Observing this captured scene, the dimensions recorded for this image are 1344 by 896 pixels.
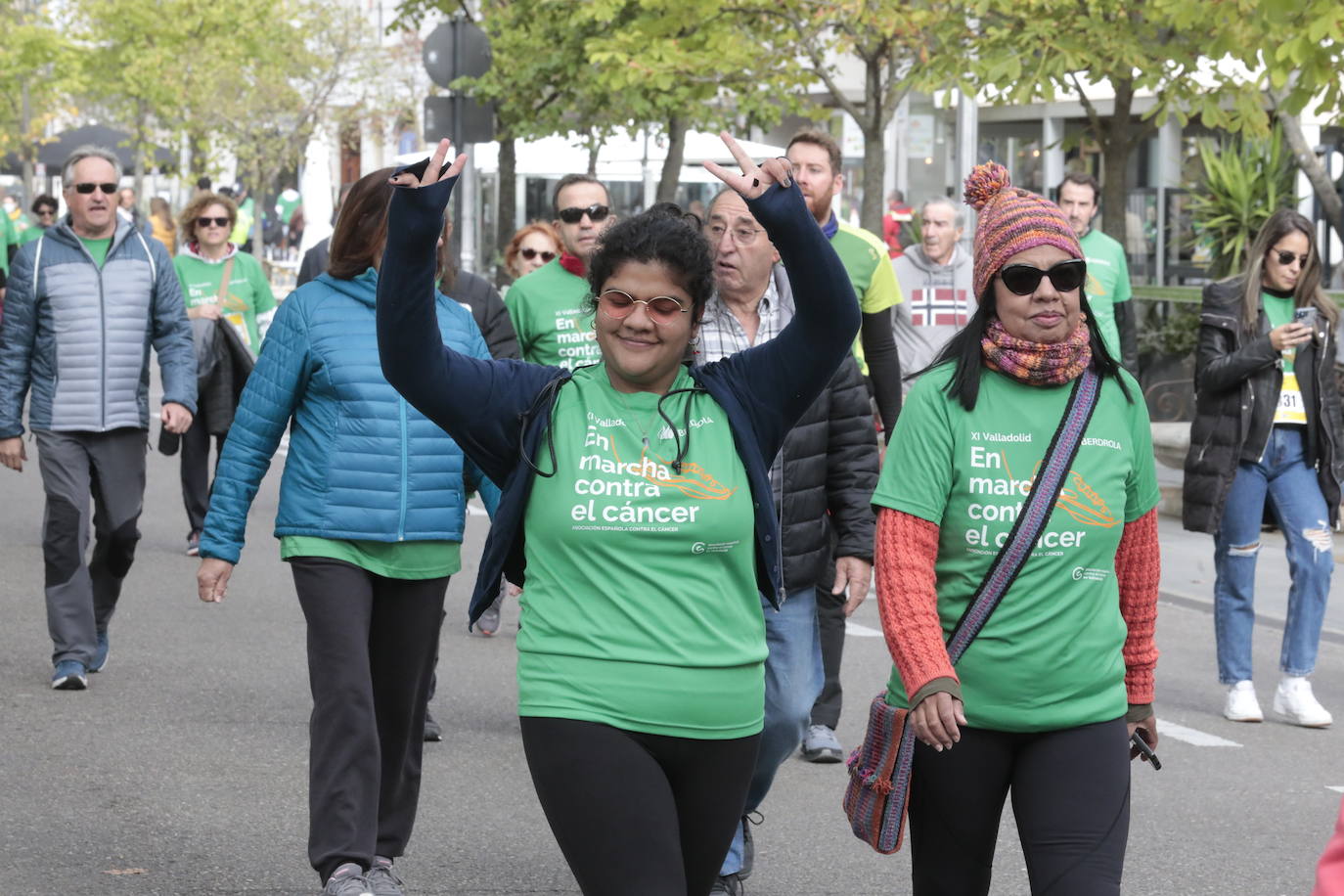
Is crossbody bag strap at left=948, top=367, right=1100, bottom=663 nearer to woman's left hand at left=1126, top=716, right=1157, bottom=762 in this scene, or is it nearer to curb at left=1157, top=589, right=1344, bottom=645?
woman's left hand at left=1126, top=716, right=1157, bottom=762

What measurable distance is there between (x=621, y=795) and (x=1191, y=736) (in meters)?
5.06

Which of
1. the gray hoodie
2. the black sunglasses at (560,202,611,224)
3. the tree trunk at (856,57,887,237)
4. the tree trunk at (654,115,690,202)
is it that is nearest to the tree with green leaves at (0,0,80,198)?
the tree trunk at (654,115,690,202)

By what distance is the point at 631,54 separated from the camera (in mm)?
17438

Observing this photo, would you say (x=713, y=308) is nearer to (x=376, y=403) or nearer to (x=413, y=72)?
(x=376, y=403)

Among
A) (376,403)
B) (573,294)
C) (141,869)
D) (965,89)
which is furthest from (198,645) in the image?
(965,89)

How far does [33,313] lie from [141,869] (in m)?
3.22

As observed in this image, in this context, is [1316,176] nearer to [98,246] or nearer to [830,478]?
[98,246]

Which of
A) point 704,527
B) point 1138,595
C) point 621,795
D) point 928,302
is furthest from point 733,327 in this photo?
point 928,302

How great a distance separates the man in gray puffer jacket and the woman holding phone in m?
4.04

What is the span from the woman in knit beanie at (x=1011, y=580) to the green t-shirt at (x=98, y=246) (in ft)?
16.8

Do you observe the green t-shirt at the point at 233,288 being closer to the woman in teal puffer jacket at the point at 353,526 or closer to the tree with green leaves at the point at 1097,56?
the tree with green leaves at the point at 1097,56

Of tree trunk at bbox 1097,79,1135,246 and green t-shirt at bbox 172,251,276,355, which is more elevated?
tree trunk at bbox 1097,79,1135,246

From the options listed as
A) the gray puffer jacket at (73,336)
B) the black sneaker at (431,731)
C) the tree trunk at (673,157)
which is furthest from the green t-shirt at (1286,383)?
the tree trunk at (673,157)

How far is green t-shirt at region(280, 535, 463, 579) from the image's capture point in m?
5.39
